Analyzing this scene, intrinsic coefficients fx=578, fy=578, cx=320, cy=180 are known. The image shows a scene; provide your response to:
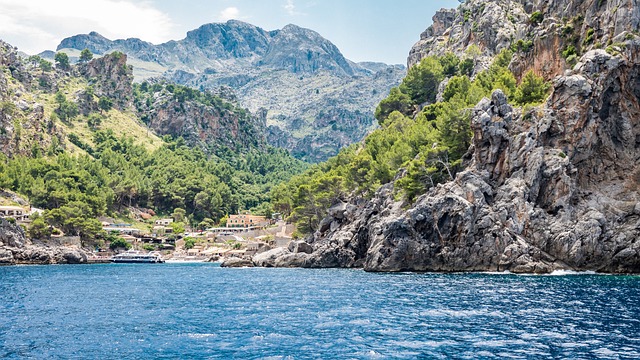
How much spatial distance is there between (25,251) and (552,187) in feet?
346

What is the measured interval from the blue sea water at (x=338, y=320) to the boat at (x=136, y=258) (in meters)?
73.7

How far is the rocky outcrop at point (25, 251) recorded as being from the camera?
120438 mm

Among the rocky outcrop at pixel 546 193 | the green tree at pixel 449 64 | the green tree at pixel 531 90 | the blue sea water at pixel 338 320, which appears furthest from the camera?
the green tree at pixel 449 64

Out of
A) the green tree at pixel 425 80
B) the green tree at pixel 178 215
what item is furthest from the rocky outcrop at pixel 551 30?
the green tree at pixel 178 215

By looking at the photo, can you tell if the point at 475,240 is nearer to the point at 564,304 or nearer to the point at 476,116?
the point at 476,116

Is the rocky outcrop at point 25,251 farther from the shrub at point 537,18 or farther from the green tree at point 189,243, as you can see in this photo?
the shrub at point 537,18

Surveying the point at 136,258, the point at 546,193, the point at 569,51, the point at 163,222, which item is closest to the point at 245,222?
the point at 163,222

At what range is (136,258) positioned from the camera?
14362cm

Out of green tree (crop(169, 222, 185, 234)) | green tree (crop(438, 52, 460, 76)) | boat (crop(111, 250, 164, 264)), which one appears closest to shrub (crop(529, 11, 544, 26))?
green tree (crop(438, 52, 460, 76))

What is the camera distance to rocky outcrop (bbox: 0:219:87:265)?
395ft

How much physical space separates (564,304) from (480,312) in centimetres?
791

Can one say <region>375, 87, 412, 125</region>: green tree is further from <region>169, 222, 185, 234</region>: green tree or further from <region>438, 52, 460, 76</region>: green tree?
<region>169, 222, 185, 234</region>: green tree

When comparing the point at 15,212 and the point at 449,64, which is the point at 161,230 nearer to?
the point at 15,212

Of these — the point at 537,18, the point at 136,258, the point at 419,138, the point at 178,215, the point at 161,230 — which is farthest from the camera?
the point at 178,215
